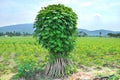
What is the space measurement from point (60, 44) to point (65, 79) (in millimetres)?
1207

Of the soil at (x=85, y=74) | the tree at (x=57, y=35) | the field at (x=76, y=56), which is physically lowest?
the soil at (x=85, y=74)

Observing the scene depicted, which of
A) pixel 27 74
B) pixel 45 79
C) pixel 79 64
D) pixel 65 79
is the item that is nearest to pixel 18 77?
pixel 27 74

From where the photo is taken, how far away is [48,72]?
9.76 meters

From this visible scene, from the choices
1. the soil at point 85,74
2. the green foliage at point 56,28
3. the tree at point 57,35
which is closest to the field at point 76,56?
the soil at point 85,74

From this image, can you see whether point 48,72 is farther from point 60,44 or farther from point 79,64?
point 79,64

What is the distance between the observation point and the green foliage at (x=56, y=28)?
9492 millimetres

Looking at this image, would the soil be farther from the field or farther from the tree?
the field

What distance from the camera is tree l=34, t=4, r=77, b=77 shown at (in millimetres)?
9508

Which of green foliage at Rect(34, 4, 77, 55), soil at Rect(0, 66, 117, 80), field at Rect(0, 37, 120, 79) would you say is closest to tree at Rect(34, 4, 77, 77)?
green foliage at Rect(34, 4, 77, 55)

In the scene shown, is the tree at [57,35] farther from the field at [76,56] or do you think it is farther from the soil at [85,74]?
the field at [76,56]

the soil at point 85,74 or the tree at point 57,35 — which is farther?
the tree at point 57,35

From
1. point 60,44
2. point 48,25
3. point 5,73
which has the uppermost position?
point 48,25

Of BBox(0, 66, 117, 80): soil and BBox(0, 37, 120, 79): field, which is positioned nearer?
BBox(0, 66, 117, 80): soil

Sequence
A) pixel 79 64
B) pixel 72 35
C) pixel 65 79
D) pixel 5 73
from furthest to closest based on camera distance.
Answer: pixel 79 64 → pixel 5 73 → pixel 72 35 → pixel 65 79
